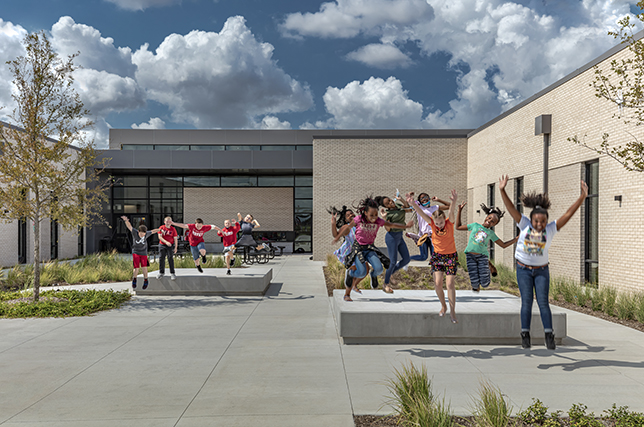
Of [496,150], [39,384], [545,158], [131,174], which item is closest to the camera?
[39,384]

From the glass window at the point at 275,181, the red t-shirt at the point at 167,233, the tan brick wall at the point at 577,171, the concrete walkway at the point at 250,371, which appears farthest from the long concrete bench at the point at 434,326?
the glass window at the point at 275,181

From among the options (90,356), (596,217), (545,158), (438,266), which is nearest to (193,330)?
(90,356)

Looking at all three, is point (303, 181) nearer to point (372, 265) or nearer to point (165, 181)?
point (165, 181)

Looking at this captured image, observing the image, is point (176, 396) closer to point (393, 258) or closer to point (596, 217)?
point (393, 258)

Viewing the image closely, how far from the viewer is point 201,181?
32094 mm

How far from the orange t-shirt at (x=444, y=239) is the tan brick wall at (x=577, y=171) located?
26.3 ft

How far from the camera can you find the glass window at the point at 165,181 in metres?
31.1

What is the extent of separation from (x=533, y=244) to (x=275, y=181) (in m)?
27.8

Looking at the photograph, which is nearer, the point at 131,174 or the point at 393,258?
the point at 393,258

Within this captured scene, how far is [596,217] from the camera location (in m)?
13.4

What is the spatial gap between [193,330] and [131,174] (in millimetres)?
25362

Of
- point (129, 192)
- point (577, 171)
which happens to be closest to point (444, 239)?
point (577, 171)

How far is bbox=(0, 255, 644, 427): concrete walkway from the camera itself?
14.9 feet

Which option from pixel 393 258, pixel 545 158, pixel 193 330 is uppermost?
pixel 545 158
